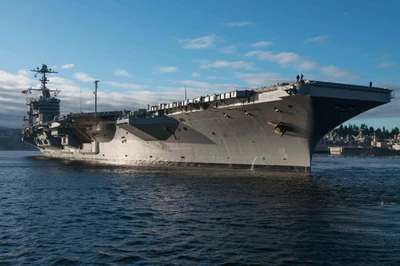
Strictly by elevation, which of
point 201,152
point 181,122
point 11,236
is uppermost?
point 181,122

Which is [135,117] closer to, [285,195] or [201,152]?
[201,152]

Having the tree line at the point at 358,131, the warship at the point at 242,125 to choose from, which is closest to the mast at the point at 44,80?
the warship at the point at 242,125

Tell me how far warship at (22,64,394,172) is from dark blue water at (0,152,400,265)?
5.16m

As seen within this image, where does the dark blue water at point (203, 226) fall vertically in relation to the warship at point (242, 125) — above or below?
below

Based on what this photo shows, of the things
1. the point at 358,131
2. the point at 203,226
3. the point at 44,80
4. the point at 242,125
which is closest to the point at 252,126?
the point at 242,125

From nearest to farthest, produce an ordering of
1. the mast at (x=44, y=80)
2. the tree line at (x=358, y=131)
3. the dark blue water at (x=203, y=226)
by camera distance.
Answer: the dark blue water at (x=203, y=226), the mast at (x=44, y=80), the tree line at (x=358, y=131)

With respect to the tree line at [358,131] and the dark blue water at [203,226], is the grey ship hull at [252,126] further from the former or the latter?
the tree line at [358,131]

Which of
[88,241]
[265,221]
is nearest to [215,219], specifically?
[265,221]

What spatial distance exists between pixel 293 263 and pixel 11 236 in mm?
6913

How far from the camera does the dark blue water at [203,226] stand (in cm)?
820

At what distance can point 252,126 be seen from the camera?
24641mm

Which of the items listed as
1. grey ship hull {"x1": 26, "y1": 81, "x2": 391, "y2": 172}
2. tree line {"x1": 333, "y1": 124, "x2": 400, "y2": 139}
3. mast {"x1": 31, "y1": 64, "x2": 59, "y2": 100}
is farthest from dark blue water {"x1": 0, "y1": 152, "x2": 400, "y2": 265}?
tree line {"x1": 333, "y1": 124, "x2": 400, "y2": 139}

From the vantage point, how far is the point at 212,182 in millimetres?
20359

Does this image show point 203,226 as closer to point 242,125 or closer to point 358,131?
point 242,125
